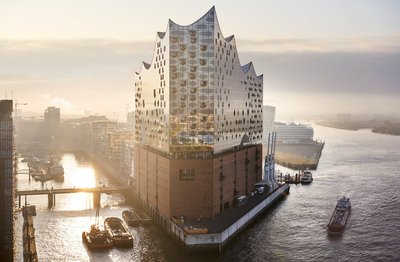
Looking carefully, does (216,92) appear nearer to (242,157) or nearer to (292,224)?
(242,157)

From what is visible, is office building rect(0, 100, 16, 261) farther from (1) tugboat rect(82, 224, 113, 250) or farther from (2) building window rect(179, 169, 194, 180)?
(2) building window rect(179, 169, 194, 180)

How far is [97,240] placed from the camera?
244 feet

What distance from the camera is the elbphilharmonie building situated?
80188mm

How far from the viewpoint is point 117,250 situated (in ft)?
238

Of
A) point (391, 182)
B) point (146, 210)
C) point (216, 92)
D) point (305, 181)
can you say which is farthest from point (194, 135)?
point (391, 182)

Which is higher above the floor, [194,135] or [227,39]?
[227,39]

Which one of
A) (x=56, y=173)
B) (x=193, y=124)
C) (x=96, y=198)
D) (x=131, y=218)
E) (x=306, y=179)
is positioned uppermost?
(x=193, y=124)

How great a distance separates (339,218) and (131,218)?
119 feet

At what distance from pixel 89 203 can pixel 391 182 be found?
251ft

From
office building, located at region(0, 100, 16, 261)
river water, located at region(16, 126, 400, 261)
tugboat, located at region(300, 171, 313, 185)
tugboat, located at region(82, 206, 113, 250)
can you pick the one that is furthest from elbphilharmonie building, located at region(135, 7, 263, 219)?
tugboat, located at region(300, 171, 313, 185)

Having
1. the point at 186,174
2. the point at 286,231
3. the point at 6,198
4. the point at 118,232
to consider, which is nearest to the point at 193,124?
the point at 186,174

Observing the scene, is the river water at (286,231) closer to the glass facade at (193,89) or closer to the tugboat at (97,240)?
the tugboat at (97,240)

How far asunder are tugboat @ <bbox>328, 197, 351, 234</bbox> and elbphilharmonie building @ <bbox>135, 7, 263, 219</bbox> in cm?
1817

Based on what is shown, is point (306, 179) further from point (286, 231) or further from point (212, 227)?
point (212, 227)
